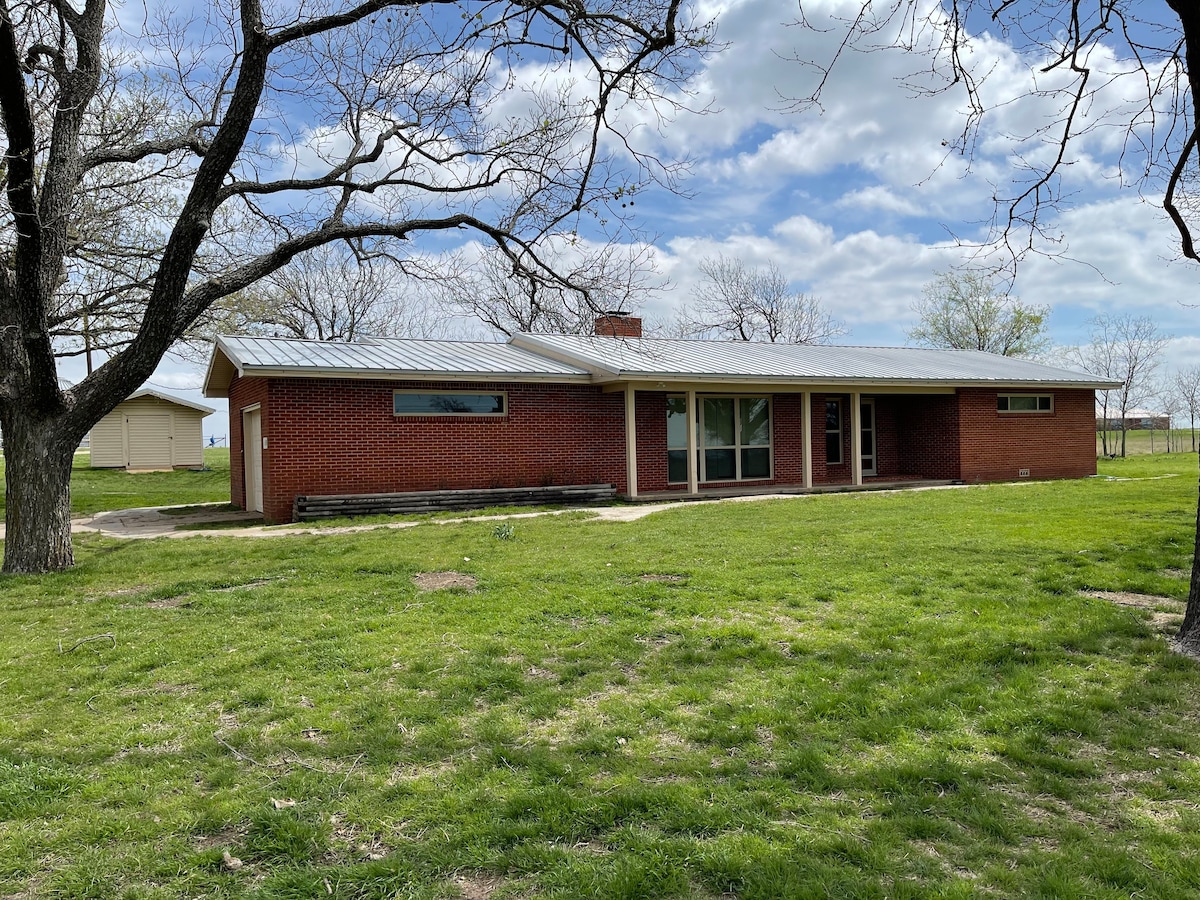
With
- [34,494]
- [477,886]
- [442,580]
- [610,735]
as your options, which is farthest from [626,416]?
[477,886]

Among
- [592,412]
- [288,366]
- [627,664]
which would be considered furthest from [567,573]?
[592,412]

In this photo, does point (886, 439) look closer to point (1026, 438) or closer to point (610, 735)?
point (1026, 438)

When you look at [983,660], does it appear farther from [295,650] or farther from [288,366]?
[288,366]

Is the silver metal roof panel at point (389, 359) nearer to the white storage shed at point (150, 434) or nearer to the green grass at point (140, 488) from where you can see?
the green grass at point (140, 488)

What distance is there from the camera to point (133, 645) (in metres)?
5.68

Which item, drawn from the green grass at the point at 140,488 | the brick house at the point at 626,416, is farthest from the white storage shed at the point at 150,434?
the brick house at the point at 626,416

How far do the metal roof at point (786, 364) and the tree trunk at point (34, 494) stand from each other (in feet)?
28.5

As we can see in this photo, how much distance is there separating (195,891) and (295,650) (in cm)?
283

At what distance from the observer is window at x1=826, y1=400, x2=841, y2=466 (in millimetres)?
19750

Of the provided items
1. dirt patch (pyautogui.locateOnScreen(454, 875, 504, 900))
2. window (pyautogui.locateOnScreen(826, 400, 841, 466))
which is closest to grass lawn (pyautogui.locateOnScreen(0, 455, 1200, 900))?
dirt patch (pyautogui.locateOnScreen(454, 875, 504, 900))

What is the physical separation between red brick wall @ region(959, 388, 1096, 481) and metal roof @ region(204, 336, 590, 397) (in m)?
9.71

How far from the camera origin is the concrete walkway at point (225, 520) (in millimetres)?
12078

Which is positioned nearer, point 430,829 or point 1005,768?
point 430,829

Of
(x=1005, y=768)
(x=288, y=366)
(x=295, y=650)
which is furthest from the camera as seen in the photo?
(x=288, y=366)
